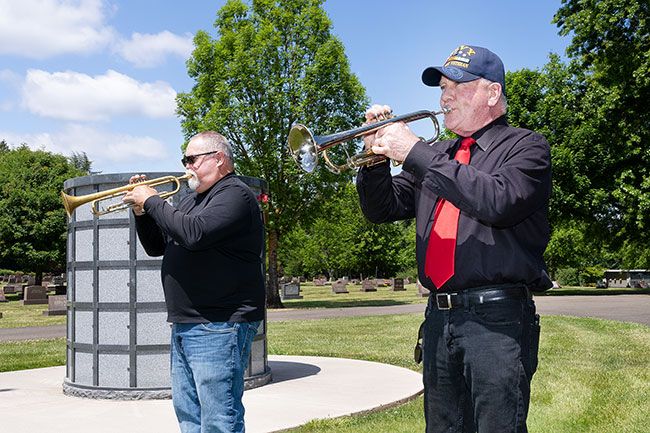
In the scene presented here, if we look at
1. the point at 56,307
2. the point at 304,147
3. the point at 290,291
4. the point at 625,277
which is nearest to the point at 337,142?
the point at 304,147

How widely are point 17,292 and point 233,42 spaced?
2970 centimetres

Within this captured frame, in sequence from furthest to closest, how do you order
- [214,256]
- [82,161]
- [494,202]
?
1. [82,161]
2. [214,256]
3. [494,202]

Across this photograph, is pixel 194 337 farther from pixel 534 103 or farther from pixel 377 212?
pixel 534 103

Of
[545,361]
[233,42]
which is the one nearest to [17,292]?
[233,42]

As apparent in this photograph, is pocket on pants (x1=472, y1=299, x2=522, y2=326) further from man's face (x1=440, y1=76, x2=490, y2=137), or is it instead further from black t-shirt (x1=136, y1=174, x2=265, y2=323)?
black t-shirt (x1=136, y1=174, x2=265, y2=323)

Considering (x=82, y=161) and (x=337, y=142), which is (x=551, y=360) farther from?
(x=82, y=161)

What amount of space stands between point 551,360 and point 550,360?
0.07 ft

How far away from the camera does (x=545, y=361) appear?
11320 millimetres

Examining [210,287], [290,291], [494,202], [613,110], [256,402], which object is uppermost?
[613,110]

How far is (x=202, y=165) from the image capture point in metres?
4.50

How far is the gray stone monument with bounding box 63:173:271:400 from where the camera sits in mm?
8078

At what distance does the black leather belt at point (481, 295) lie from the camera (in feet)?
9.65

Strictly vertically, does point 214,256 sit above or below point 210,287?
above

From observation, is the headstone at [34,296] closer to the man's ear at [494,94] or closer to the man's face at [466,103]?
the man's face at [466,103]
